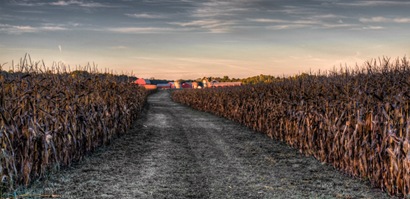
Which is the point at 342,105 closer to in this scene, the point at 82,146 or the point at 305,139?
the point at 305,139

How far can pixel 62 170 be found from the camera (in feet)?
39.2

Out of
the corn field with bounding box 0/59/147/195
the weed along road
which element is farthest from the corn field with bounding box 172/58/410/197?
the corn field with bounding box 0/59/147/195

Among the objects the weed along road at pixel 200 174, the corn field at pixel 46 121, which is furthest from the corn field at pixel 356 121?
the corn field at pixel 46 121

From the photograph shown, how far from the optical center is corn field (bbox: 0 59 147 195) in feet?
31.8

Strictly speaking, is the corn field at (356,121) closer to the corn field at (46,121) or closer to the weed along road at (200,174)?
the weed along road at (200,174)

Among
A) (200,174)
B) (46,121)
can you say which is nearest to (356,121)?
(200,174)

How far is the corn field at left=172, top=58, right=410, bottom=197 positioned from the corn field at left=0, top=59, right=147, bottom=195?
7497 mm

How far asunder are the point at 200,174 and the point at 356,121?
4567mm

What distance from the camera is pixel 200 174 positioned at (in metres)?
12.1

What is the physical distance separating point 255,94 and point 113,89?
7.83m

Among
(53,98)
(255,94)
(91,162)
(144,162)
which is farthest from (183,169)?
(255,94)

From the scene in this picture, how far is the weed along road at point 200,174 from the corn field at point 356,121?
1.47 feet

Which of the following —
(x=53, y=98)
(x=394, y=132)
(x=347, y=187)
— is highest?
(x=53, y=98)

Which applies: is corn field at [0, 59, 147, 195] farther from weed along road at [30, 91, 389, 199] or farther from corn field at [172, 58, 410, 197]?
corn field at [172, 58, 410, 197]
